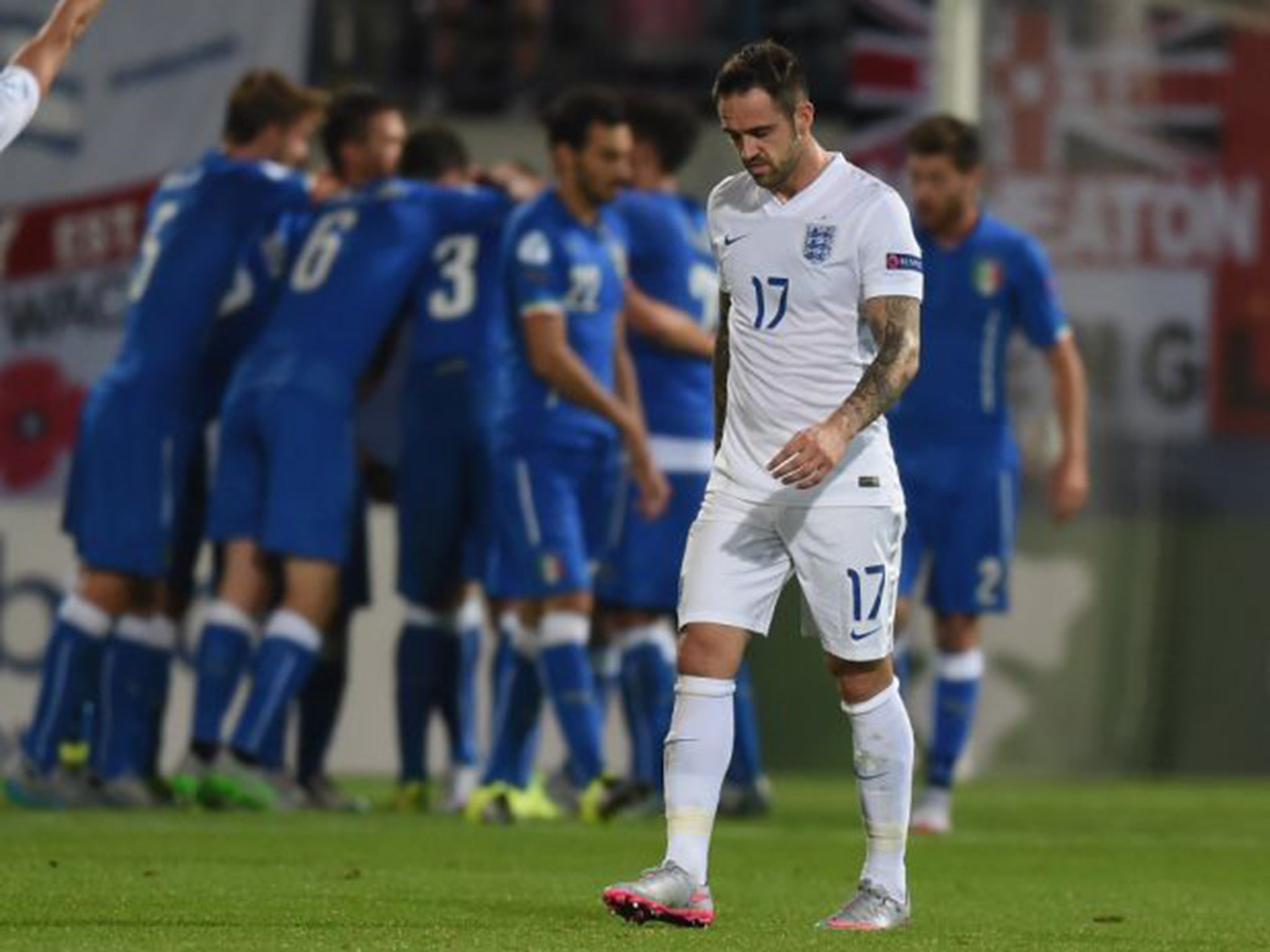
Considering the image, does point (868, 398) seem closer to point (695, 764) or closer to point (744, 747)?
point (695, 764)

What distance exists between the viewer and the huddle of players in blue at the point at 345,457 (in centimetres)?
1059

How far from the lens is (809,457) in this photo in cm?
657

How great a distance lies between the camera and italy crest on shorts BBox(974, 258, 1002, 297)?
35.1 ft

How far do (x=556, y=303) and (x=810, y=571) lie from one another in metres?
3.61

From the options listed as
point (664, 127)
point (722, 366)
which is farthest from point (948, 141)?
point (722, 366)

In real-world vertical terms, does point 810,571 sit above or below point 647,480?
below

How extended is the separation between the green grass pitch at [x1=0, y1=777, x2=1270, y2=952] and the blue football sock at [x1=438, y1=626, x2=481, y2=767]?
0.49 meters

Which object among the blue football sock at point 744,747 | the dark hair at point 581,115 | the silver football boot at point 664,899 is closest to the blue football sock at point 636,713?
the blue football sock at point 744,747

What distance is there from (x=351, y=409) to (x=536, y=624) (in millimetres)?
943

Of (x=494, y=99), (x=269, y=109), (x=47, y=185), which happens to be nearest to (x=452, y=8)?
(x=494, y=99)

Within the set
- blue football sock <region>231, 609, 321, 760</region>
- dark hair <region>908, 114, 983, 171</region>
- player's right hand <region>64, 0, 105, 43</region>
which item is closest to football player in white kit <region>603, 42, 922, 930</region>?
player's right hand <region>64, 0, 105, 43</region>

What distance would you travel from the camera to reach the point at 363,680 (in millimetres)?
14305

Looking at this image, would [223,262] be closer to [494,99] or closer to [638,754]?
[638,754]

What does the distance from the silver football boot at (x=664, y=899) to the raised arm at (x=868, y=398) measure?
79cm
